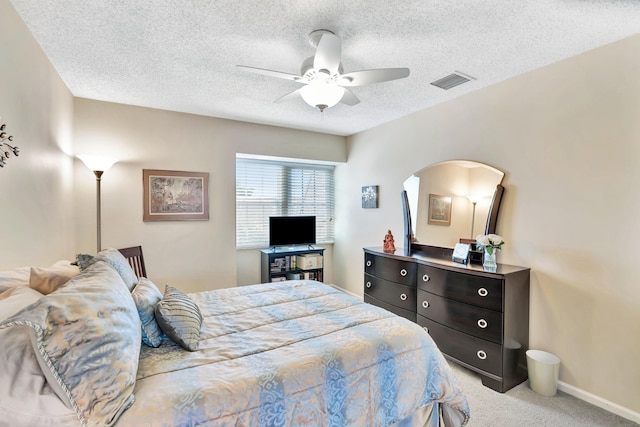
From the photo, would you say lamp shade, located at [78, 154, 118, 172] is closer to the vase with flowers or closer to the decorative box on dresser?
the decorative box on dresser

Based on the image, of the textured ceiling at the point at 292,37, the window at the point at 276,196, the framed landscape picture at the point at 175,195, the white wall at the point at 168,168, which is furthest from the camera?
the window at the point at 276,196

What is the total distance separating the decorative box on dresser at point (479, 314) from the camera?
2.31 metres

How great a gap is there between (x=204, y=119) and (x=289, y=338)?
326 cm

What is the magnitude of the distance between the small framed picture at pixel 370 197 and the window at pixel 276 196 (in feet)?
3.03

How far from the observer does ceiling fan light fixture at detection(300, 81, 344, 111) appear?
1966 mm

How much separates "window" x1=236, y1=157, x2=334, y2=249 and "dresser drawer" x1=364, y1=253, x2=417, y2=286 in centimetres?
175

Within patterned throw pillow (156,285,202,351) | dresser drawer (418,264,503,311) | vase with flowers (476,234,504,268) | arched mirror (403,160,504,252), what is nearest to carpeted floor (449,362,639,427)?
dresser drawer (418,264,503,311)

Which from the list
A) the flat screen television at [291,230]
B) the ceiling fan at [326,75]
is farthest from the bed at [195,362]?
the flat screen television at [291,230]

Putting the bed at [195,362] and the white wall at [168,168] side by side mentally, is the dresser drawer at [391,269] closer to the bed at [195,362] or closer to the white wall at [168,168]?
the bed at [195,362]

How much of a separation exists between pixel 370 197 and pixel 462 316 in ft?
7.24

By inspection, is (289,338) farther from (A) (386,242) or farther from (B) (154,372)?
(A) (386,242)

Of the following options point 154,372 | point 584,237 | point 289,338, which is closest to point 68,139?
point 154,372

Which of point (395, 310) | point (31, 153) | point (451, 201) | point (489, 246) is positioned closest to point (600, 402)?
point (489, 246)

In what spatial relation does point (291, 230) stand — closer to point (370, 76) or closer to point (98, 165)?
point (98, 165)
